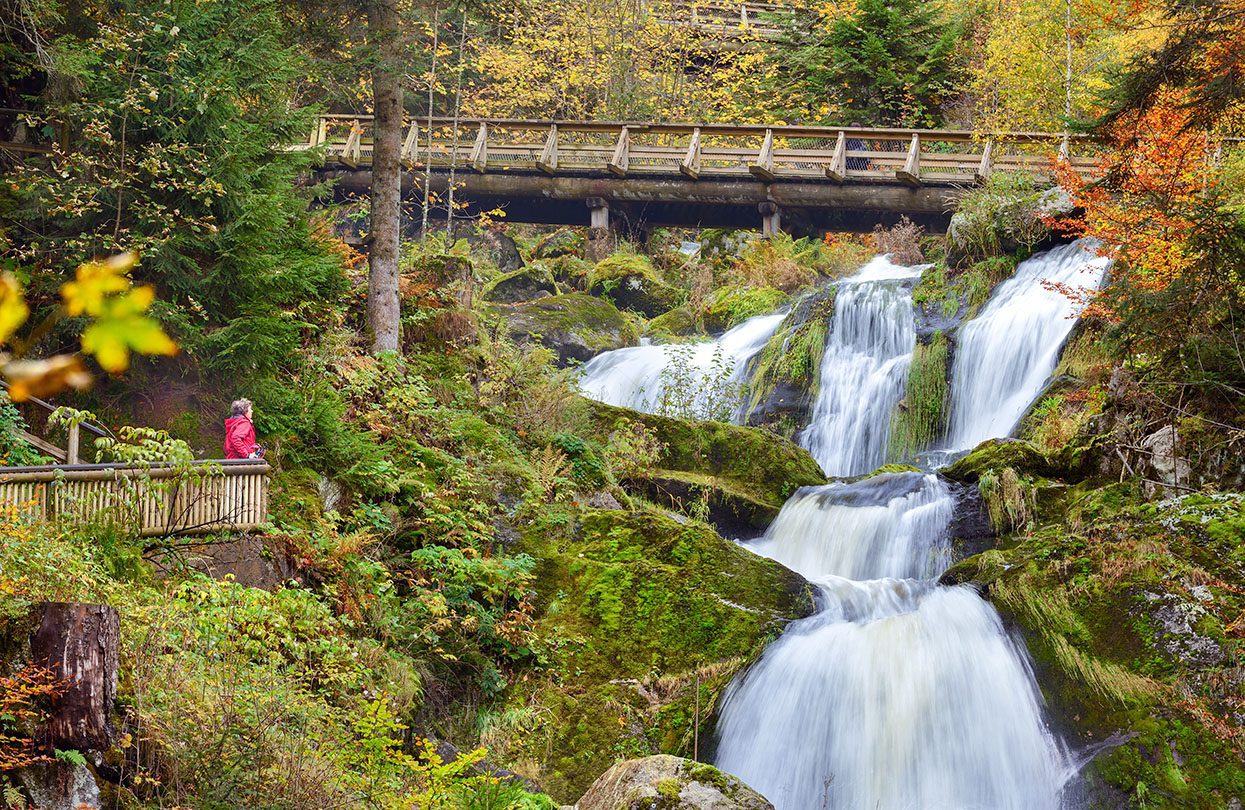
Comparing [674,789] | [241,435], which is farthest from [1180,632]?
[241,435]

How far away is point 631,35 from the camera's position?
34.4 meters

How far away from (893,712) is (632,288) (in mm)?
16912

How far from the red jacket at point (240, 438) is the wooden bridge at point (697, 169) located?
14.7 m

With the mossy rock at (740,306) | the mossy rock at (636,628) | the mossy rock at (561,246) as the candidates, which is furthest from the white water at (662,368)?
the mossy rock at (561,246)

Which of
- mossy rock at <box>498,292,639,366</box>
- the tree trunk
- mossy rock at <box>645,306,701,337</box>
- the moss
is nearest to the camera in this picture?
the tree trunk

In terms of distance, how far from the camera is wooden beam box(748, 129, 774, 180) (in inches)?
993

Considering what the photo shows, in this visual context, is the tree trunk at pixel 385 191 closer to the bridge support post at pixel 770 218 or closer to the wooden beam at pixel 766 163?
the wooden beam at pixel 766 163

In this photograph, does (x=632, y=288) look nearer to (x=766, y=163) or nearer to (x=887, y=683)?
(x=766, y=163)

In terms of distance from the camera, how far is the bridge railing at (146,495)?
7.61 metres

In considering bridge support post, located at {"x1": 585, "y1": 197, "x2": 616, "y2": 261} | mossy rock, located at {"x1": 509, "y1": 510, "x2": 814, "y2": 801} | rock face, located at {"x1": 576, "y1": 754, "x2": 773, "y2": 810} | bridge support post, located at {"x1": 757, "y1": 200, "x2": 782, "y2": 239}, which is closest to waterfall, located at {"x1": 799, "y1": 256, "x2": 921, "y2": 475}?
bridge support post, located at {"x1": 757, "y1": 200, "x2": 782, "y2": 239}

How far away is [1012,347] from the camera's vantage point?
17.6 metres

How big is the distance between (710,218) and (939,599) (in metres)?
18.2

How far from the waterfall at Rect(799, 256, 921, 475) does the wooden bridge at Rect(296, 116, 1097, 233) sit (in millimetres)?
4721

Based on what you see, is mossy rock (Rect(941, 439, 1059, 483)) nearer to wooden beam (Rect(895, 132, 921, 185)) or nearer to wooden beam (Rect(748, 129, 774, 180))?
wooden beam (Rect(895, 132, 921, 185))
